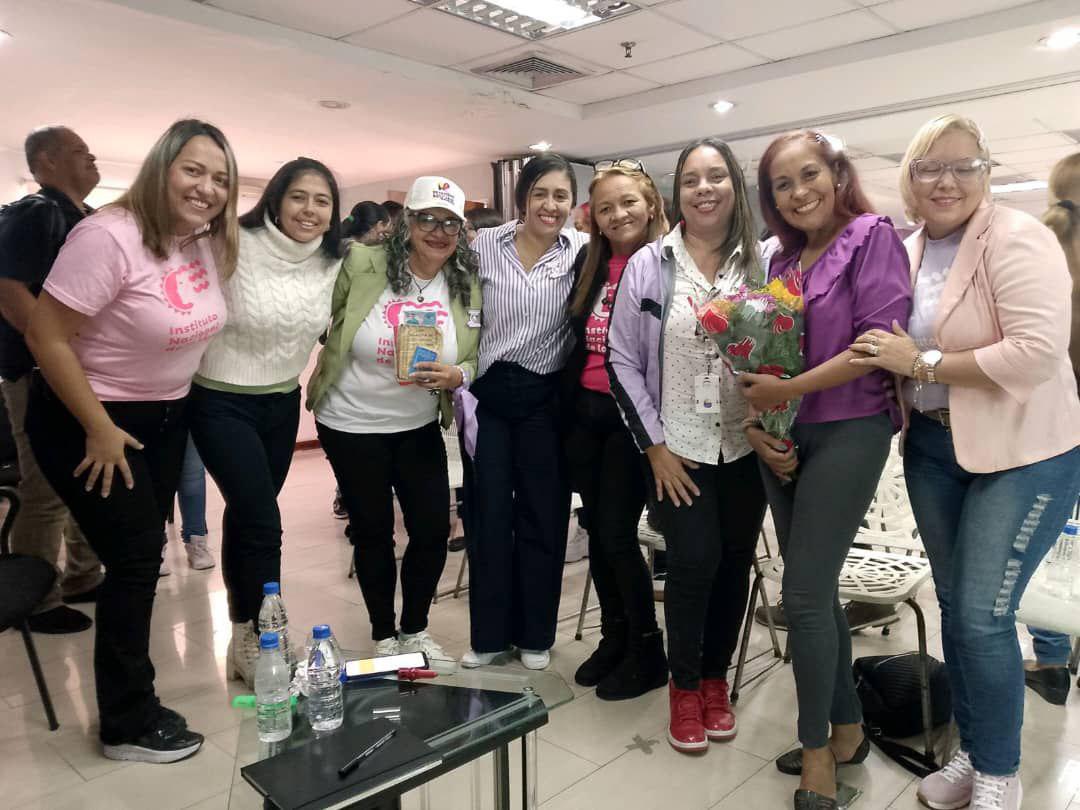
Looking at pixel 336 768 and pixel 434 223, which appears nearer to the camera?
pixel 336 768

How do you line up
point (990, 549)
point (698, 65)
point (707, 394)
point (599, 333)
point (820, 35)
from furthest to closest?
point (698, 65) < point (820, 35) < point (599, 333) < point (707, 394) < point (990, 549)

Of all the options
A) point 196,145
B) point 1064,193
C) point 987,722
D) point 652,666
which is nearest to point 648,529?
point 652,666

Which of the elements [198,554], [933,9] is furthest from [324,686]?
[933,9]

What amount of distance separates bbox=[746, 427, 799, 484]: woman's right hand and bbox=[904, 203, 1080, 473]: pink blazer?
1.12ft

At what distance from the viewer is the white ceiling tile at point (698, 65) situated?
15.8 ft

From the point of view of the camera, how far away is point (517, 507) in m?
2.61

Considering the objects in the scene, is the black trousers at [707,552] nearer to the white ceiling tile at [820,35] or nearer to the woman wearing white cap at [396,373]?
the woman wearing white cap at [396,373]

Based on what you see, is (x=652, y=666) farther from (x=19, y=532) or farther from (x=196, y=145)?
(x=19, y=532)

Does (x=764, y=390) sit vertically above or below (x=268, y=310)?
below

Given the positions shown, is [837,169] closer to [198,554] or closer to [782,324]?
[782,324]

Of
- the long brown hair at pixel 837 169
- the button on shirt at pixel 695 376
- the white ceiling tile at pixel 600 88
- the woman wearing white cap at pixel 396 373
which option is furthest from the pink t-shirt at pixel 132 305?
the white ceiling tile at pixel 600 88

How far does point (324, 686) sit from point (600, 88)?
4948 mm

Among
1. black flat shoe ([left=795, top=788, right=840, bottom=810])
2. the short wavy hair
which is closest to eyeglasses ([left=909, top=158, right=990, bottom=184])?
the short wavy hair

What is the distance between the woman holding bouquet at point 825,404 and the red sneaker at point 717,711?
0.36m
